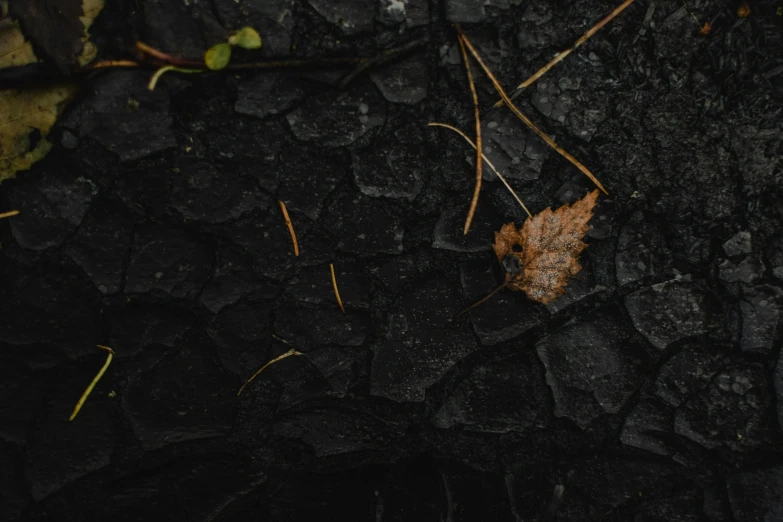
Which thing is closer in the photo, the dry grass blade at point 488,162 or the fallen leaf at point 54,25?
the fallen leaf at point 54,25

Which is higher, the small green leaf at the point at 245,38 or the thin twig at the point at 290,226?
the small green leaf at the point at 245,38

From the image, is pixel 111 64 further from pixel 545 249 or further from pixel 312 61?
pixel 545 249

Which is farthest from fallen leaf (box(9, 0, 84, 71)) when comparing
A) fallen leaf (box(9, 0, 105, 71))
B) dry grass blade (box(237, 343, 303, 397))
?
dry grass blade (box(237, 343, 303, 397))

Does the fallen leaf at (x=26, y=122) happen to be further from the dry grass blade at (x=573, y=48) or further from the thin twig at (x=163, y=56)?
the dry grass blade at (x=573, y=48)

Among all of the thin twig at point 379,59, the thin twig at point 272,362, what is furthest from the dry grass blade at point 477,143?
the thin twig at point 272,362

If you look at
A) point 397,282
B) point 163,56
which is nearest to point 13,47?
point 163,56

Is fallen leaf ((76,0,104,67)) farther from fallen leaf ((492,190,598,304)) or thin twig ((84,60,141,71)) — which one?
fallen leaf ((492,190,598,304))

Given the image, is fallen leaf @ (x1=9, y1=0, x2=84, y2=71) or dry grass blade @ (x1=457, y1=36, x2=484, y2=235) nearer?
fallen leaf @ (x1=9, y1=0, x2=84, y2=71)
